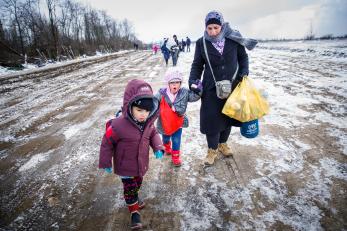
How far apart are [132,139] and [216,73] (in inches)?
51.5

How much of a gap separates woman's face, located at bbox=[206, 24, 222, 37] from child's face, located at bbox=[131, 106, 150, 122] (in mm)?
1241

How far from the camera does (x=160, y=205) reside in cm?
253

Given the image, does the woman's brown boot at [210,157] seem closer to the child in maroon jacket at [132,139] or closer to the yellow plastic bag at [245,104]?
→ the yellow plastic bag at [245,104]

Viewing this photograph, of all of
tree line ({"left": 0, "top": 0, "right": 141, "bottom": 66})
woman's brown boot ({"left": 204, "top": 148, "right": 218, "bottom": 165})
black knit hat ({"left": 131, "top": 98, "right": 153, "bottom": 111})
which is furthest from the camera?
tree line ({"left": 0, "top": 0, "right": 141, "bottom": 66})

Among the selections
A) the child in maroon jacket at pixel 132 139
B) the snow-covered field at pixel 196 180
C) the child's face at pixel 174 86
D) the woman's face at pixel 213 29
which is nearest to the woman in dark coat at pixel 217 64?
the woman's face at pixel 213 29

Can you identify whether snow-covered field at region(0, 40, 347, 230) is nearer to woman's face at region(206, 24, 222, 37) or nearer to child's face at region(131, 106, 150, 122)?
child's face at region(131, 106, 150, 122)

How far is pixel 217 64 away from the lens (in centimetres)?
280

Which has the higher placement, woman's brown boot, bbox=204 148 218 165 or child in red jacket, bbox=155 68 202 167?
child in red jacket, bbox=155 68 202 167

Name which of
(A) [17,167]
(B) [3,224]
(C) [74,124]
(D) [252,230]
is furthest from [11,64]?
(D) [252,230]

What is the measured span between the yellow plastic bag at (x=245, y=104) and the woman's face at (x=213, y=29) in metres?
0.63

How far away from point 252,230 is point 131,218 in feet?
3.60

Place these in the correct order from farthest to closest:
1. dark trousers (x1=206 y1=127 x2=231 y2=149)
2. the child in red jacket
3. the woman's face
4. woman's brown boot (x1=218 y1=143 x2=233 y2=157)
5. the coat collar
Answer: woman's brown boot (x1=218 y1=143 x2=233 y2=157), dark trousers (x1=206 y1=127 x2=231 y2=149), the child in red jacket, the coat collar, the woman's face

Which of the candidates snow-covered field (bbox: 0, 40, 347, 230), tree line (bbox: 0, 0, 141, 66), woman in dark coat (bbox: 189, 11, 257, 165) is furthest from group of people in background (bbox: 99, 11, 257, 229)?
tree line (bbox: 0, 0, 141, 66)

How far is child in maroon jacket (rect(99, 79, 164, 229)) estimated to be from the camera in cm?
204
